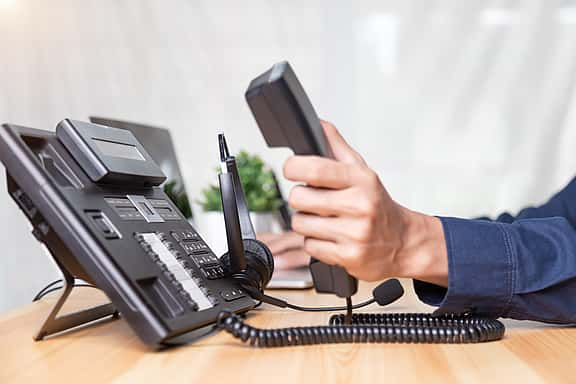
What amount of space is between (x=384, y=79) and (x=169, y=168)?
107 centimetres

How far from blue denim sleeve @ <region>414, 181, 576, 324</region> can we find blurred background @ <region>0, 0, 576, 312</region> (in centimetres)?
155

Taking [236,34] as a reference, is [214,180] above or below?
below

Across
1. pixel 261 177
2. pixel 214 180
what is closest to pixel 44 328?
pixel 261 177

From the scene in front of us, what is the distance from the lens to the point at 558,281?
2.60 ft

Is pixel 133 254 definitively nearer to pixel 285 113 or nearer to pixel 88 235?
pixel 88 235

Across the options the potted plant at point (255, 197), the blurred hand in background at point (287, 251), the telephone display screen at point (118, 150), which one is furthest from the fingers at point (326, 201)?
the potted plant at point (255, 197)

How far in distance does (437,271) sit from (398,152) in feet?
5.34

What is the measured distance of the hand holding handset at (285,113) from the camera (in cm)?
64

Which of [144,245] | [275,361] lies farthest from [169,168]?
[275,361]

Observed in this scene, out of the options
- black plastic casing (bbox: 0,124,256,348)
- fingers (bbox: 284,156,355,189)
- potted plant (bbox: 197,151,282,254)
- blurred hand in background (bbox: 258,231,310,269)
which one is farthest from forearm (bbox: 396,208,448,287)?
potted plant (bbox: 197,151,282,254)

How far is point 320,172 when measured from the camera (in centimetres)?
65

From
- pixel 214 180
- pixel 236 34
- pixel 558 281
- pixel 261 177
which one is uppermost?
pixel 236 34

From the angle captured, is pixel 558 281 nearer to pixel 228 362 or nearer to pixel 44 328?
pixel 228 362

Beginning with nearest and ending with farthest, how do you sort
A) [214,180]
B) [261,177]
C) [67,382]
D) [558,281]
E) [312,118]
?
[67,382], [312,118], [558,281], [261,177], [214,180]
